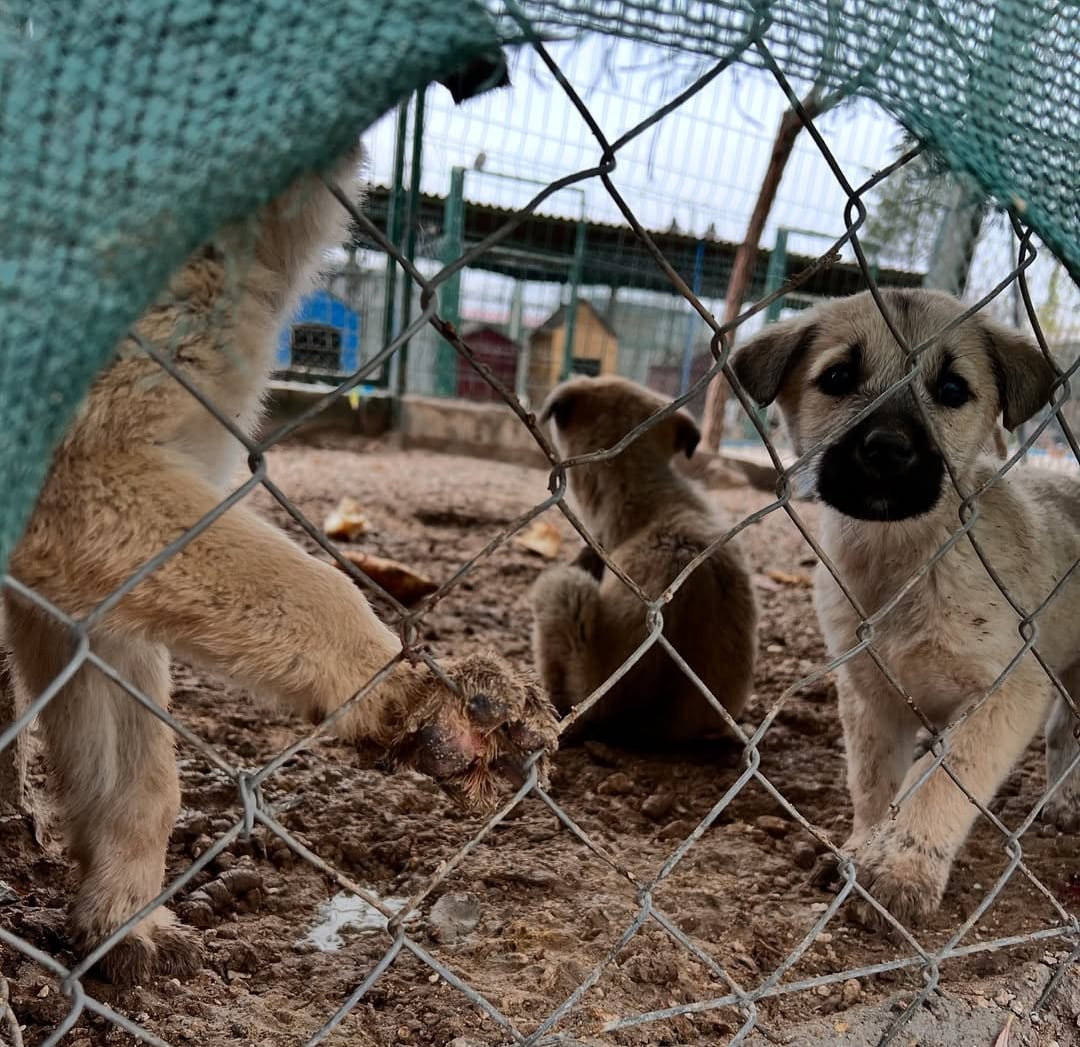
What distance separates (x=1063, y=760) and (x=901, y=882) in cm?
118

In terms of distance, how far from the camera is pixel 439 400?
10.8m

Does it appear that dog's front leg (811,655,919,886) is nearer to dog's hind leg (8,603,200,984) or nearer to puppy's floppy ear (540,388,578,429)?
dog's hind leg (8,603,200,984)

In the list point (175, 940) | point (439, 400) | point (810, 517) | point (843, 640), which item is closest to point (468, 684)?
point (175, 940)

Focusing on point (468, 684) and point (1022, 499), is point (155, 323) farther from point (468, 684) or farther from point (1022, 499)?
point (1022, 499)

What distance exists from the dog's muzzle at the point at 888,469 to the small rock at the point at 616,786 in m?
1.18

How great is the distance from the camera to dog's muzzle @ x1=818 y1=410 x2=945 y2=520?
240 cm

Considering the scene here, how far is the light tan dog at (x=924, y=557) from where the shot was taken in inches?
93.9

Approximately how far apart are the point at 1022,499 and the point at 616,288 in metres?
9.71

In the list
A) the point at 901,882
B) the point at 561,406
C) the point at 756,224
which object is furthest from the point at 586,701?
the point at 756,224

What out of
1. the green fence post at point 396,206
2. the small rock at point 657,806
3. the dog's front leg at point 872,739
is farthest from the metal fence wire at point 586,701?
the green fence post at point 396,206

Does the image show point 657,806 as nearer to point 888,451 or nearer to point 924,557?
point 924,557

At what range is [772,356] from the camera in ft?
9.57

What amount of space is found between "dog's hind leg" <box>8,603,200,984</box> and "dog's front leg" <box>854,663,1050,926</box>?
1619 millimetres

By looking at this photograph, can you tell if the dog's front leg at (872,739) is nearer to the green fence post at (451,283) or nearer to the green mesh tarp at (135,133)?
the green mesh tarp at (135,133)
